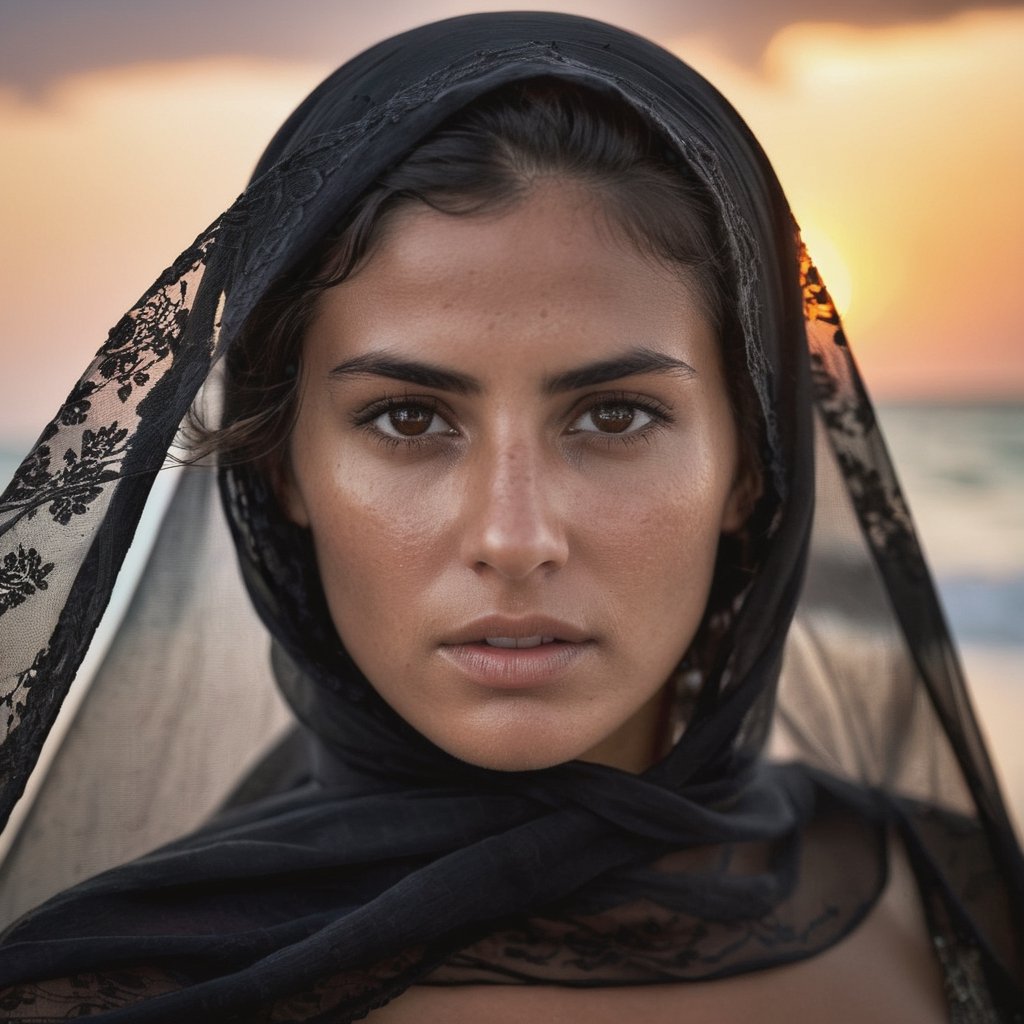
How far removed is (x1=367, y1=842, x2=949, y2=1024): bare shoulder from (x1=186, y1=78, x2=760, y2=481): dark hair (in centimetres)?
91

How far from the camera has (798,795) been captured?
221cm

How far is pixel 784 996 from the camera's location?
1.78 meters

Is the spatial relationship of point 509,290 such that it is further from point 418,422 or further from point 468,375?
point 418,422

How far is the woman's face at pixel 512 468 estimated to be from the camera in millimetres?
1468

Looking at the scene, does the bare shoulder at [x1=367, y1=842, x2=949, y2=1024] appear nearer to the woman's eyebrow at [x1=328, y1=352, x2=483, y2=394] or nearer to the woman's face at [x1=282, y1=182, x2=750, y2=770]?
the woman's face at [x1=282, y1=182, x2=750, y2=770]

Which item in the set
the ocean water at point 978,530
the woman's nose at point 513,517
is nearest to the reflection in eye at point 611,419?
the woman's nose at point 513,517

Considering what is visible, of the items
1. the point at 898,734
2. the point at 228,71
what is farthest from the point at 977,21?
the point at 898,734

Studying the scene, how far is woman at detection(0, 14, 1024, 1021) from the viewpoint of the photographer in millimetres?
1460

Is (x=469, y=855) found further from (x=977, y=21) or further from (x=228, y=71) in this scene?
(x=977, y=21)

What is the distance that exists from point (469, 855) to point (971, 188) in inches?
257

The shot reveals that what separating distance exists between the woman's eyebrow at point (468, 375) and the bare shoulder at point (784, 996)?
0.90 m

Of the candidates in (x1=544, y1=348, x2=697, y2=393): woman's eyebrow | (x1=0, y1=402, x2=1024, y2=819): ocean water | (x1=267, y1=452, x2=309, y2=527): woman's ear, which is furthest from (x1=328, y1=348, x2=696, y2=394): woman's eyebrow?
Result: (x1=0, y1=402, x2=1024, y2=819): ocean water

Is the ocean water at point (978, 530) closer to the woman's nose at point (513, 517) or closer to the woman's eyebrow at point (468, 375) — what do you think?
the woman's eyebrow at point (468, 375)

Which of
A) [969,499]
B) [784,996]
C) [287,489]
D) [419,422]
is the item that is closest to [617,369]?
[419,422]
